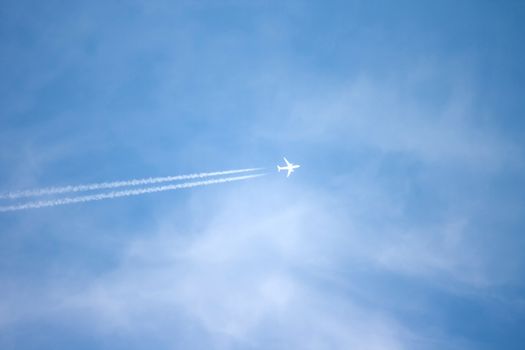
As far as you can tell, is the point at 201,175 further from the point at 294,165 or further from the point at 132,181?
the point at 294,165

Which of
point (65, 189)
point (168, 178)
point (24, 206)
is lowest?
point (24, 206)

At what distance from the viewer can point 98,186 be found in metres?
42.7

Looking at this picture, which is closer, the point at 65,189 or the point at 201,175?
the point at 65,189

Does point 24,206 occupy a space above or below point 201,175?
below

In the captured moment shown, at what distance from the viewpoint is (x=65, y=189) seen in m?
39.9

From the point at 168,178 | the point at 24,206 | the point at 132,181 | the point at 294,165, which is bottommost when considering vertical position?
the point at 24,206

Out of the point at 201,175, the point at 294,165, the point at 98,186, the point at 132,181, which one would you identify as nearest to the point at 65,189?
the point at 98,186

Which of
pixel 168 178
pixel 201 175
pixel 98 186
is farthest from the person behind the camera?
pixel 201 175

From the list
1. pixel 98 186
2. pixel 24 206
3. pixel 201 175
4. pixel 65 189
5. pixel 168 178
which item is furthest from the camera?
pixel 201 175

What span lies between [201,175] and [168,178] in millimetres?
4976

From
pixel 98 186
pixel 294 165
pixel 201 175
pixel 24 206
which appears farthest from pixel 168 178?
pixel 294 165

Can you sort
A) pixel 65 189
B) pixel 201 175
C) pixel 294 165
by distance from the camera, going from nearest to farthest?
pixel 65 189 → pixel 201 175 → pixel 294 165

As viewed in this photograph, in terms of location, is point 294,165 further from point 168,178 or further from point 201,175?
point 168,178

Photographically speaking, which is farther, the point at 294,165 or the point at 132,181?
the point at 294,165
